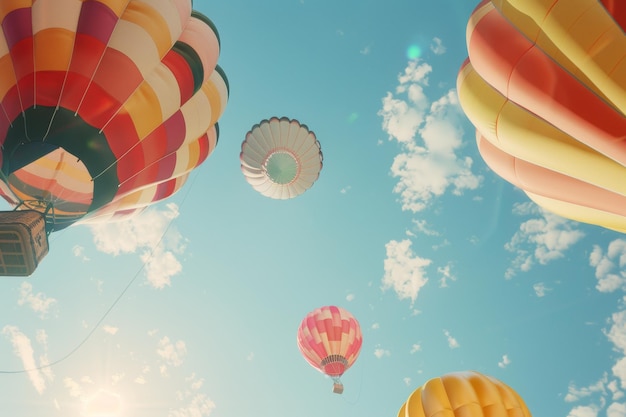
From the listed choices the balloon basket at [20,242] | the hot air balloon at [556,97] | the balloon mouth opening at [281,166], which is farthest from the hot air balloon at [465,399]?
the balloon mouth opening at [281,166]

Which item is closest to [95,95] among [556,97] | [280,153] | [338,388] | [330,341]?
[556,97]

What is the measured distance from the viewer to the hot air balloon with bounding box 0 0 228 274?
492 centimetres

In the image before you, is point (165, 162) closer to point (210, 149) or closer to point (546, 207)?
point (210, 149)

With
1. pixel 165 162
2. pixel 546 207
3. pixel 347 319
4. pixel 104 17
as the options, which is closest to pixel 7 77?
pixel 104 17

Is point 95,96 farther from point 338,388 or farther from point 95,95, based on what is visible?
point 338,388

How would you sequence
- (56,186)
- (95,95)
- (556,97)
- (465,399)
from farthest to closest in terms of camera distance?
(465,399)
(56,186)
(95,95)
(556,97)

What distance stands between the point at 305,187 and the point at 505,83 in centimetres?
745

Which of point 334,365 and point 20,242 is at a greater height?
point 334,365

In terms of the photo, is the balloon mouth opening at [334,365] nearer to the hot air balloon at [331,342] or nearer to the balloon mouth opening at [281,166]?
the hot air balloon at [331,342]

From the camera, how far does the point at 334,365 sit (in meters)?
11.1

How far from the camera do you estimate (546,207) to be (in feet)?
19.3

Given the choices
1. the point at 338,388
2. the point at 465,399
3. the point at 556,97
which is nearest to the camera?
the point at 556,97

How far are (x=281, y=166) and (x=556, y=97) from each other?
771cm

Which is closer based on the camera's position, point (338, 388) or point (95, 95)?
point (95, 95)
